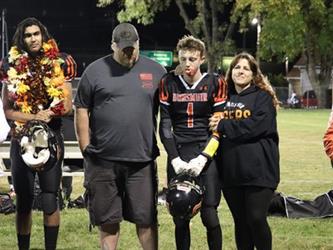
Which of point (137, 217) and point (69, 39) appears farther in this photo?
point (69, 39)

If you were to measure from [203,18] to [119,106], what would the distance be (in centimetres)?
4833

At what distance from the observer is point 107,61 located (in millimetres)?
5395

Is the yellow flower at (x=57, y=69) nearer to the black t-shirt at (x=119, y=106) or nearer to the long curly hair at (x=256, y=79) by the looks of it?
the black t-shirt at (x=119, y=106)

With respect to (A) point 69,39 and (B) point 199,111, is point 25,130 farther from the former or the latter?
(A) point 69,39

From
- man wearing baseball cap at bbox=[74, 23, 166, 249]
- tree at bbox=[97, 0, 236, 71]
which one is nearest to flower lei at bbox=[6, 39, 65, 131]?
man wearing baseball cap at bbox=[74, 23, 166, 249]

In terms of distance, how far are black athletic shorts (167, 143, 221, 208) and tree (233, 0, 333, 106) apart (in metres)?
43.3

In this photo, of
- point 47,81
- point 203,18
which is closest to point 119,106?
point 47,81

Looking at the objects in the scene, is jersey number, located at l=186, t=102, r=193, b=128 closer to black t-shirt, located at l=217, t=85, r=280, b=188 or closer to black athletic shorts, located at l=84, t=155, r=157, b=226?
black t-shirt, located at l=217, t=85, r=280, b=188

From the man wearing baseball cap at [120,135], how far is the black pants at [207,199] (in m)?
0.27

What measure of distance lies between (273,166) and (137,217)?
3.88 ft

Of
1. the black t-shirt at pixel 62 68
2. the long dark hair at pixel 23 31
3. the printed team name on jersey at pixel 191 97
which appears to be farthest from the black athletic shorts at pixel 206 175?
the long dark hair at pixel 23 31

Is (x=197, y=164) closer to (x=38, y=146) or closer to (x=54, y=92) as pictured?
(x=38, y=146)

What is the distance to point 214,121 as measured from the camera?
5520mm

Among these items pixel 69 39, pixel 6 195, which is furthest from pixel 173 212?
pixel 69 39
